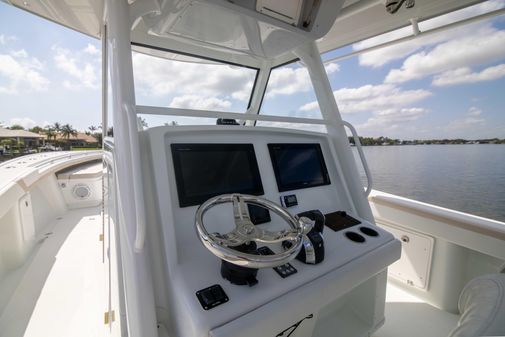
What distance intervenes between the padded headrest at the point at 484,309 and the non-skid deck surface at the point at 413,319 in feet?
3.83

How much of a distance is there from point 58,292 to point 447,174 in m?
3.12

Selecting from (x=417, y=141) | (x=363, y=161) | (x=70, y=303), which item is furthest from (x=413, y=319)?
(x=70, y=303)

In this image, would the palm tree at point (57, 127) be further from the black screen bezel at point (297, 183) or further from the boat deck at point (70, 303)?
the black screen bezel at point (297, 183)

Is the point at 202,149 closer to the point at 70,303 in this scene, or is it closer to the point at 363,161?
the point at 363,161

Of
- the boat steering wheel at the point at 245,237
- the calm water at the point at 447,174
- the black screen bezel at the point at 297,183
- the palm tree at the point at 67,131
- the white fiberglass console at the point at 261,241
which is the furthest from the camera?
the palm tree at the point at 67,131

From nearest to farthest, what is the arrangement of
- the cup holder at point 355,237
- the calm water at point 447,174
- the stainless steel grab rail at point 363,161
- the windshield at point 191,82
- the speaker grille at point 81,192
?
the cup holder at point 355,237 → the stainless steel grab rail at point 363,161 → the calm water at point 447,174 → the windshield at point 191,82 → the speaker grille at point 81,192

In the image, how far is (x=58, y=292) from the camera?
1708 mm

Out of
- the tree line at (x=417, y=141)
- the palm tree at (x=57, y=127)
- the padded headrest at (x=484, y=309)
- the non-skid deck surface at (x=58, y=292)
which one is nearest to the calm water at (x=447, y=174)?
the tree line at (x=417, y=141)

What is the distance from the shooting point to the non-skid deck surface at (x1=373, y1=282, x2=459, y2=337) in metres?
1.44

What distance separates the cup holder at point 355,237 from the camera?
1055 mm

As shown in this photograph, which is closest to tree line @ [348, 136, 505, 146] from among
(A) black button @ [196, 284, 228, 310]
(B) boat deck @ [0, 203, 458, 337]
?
(B) boat deck @ [0, 203, 458, 337]

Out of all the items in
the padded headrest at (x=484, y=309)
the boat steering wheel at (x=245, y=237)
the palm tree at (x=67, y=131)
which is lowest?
the padded headrest at (x=484, y=309)

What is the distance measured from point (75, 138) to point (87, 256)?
3108 millimetres

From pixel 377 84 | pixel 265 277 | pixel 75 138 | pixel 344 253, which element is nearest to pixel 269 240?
pixel 265 277
